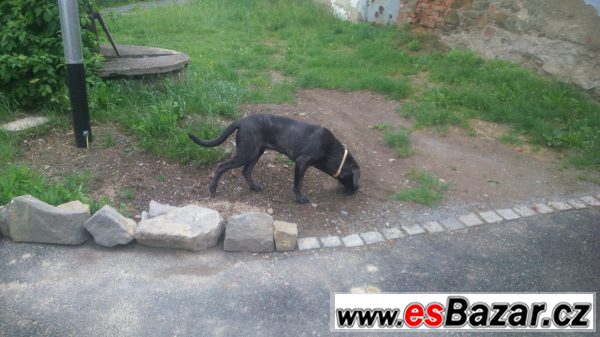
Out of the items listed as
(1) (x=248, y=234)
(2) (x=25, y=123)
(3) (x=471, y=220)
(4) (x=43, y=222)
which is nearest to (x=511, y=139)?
(3) (x=471, y=220)

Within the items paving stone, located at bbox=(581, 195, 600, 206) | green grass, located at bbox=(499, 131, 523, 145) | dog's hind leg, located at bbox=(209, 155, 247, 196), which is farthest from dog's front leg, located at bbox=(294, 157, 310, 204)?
green grass, located at bbox=(499, 131, 523, 145)

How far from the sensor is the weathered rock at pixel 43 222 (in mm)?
3875

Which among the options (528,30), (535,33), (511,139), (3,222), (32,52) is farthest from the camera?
(528,30)

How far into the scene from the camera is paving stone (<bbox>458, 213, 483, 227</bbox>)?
14.6ft

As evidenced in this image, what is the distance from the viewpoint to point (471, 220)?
14.8 feet

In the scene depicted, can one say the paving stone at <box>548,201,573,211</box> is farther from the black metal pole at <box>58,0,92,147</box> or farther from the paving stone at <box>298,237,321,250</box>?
the black metal pole at <box>58,0,92,147</box>

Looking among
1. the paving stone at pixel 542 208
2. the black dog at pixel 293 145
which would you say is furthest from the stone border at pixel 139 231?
the paving stone at pixel 542 208

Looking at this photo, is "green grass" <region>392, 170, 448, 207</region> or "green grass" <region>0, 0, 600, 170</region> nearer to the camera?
"green grass" <region>392, 170, 448, 207</region>

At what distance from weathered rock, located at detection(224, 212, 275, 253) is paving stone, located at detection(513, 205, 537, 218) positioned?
8.09ft

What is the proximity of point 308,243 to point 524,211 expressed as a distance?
87.5 inches

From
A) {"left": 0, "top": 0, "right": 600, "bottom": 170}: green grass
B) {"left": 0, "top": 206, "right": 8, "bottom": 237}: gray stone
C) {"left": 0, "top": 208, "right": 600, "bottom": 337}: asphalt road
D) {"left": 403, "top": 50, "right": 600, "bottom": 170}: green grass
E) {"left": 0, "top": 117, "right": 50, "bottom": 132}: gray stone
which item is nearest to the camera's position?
{"left": 0, "top": 208, "right": 600, "bottom": 337}: asphalt road

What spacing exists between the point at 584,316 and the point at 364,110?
445cm

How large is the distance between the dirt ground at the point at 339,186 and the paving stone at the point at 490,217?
12 centimetres

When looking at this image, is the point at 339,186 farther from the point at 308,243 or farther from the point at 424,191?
the point at 308,243
